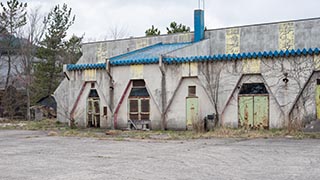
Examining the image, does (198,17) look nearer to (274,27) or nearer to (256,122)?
(274,27)

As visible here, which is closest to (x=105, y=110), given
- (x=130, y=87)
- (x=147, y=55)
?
(x=130, y=87)

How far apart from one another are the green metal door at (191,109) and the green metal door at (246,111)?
218 centimetres

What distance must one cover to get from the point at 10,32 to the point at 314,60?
90.7 ft

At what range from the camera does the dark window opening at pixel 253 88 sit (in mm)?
20516

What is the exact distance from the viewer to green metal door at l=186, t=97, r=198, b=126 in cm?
2197

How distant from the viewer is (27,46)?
40875 millimetres

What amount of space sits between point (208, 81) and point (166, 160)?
10.4 metres

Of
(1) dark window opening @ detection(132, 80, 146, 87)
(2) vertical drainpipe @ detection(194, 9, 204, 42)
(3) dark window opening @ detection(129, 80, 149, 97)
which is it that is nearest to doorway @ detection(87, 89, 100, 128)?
(3) dark window opening @ detection(129, 80, 149, 97)

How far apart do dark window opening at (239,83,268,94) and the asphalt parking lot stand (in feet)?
14.2

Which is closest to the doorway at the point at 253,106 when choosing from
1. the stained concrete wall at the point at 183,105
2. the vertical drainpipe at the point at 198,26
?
the stained concrete wall at the point at 183,105

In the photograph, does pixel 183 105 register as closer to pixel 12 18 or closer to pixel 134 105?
pixel 134 105

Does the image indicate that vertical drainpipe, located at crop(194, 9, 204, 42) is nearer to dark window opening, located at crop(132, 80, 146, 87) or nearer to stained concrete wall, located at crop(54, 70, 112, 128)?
dark window opening, located at crop(132, 80, 146, 87)

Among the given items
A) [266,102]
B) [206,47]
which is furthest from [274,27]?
[266,102]

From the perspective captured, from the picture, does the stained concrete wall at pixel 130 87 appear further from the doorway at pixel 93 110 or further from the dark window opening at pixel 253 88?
the dark window opening at pixel 253 88
